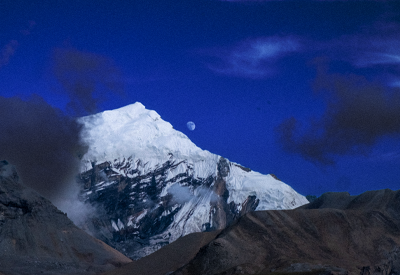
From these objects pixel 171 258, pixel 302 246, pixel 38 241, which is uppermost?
pixel 38 241

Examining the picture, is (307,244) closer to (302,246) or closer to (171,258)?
(302,246)

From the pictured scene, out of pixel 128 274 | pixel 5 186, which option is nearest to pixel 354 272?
pixel 128 274

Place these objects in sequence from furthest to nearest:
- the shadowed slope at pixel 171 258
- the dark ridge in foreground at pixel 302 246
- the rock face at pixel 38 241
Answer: the rock face at pixel 38 241
the shadowed slope at pixel 171 258
the dark ridge in foreground at pixel 302 246

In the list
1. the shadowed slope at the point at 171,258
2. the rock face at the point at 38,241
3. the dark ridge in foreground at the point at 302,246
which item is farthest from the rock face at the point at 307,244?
the rock face at the point at 38,241

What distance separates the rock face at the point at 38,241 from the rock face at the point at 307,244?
42689 millimetres

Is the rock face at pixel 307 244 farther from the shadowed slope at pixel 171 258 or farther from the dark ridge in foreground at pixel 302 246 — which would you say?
the shadowed slope at pixel 171 258

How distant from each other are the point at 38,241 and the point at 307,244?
6989cm

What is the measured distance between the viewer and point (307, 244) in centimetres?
8562

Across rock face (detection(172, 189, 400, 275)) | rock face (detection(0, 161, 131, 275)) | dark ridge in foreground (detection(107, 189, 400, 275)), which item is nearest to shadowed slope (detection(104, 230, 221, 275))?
dark ridge in foreground (detection(107, 189, 400, 275))

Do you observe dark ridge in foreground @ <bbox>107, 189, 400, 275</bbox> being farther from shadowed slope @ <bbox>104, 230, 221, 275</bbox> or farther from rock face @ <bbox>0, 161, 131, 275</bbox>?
rock face @ <bbox>0, 161, 131, 275</bbox>

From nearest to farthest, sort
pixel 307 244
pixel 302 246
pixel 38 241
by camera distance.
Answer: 1. pixel 302 246
2. pixel 307 244
3. pixel 38 241

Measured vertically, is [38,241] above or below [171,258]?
above

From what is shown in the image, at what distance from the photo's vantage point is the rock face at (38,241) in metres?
111

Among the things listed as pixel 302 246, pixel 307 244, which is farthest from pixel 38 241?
pixel 307 244
